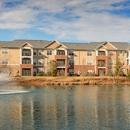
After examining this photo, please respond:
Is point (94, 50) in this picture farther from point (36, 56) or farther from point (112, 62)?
point (36, 56)

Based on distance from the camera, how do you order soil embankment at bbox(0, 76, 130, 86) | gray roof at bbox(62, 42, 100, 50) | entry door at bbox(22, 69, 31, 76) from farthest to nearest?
gray roof at bbox(62, 42, 100, 50) < entry door at bbox(22, 69, 31, 76) < soil embankment at bbox(0, 76, 130, 86)

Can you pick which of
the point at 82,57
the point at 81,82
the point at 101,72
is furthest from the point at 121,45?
the point at 81,82

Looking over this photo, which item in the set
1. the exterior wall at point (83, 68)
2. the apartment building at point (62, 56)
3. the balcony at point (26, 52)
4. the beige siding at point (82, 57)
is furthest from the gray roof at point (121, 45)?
the balcony at point (26, 52)

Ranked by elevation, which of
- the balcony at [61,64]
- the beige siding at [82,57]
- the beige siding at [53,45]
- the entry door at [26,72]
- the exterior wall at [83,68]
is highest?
the beige siding at [53,45]

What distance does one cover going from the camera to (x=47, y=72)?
259ft

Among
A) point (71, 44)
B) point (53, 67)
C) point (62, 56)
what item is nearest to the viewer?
point (53, 67)

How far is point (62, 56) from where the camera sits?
79.5 metres

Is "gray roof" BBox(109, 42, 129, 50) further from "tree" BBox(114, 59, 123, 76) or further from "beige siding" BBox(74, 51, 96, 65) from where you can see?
"beige siding" BBox(74, 51, 96, 65)

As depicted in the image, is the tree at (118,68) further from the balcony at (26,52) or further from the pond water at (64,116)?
the pond water at (64,116)

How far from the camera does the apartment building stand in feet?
255

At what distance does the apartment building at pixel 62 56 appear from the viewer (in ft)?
255

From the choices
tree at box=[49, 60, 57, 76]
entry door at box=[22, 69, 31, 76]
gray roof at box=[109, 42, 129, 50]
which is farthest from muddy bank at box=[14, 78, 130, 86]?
gray roof at box=[109, 42, 129, 50]

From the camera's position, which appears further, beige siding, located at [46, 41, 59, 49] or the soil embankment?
beige siding, located at [46, 41, 59, 49]

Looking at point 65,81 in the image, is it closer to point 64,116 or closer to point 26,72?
A: point 26,72
